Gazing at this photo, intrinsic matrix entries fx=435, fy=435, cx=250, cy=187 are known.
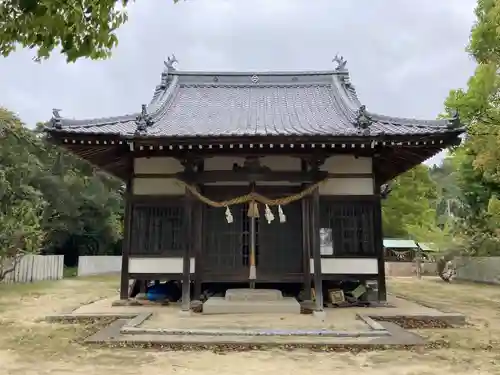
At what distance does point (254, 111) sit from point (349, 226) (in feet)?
14.2

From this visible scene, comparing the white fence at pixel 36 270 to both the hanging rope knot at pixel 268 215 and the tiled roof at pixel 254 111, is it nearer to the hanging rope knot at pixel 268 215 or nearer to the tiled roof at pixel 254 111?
the tiled roof at pixel 254 111

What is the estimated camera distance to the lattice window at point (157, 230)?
1011cm

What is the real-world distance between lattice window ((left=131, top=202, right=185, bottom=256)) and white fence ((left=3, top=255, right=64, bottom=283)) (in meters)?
11.7

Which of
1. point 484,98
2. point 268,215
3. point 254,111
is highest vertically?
point 484,98

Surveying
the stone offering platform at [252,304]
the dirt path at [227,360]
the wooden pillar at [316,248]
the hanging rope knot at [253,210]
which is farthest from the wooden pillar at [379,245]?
the hanging rope knot at [253,210]

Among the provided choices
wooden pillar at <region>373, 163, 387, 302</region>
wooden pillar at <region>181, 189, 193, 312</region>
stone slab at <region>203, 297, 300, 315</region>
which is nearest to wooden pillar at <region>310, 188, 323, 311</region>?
stone slab at <region>203, 297, 300, 315</region>

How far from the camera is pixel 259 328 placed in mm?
7285

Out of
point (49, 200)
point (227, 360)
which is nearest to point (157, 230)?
point (227, 360)

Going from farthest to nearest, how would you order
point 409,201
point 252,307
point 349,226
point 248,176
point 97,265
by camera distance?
point 409,201 → point 97,265 → point 349,226 → point 248,176 → point 252,307

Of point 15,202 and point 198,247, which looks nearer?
point 198,247

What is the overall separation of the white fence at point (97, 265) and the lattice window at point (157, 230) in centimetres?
1744

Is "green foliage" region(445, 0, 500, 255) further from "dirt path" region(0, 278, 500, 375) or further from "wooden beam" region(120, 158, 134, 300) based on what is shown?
"wooden beam" region(120, 158, 134, 300)

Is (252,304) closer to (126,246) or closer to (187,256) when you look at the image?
(187,256)

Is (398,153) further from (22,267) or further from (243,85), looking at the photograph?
(22,267)
